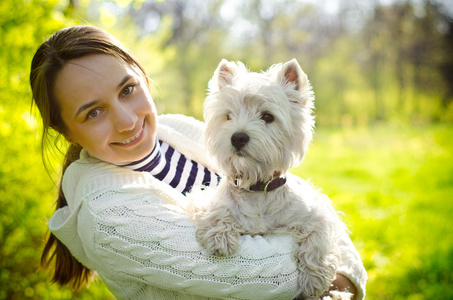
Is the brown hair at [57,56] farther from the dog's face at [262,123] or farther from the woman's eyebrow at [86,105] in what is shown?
the dog's face at [262,123]

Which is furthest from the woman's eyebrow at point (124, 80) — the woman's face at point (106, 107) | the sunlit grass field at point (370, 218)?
the sunlit grass field at point (370, 218)

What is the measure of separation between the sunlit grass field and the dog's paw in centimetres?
103

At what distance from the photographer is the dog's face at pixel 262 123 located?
214 centimetres

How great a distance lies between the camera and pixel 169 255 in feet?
5.87

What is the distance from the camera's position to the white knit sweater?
5.87 feet

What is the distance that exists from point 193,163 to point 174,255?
1.12m

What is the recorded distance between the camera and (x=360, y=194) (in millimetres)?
8203

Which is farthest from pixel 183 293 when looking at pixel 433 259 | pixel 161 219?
pixel 433 259

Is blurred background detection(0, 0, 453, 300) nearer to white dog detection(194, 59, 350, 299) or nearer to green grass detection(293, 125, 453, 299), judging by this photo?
green grass detection(293, 125, 453, 299)

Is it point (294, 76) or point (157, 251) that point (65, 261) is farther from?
point (294, 76)

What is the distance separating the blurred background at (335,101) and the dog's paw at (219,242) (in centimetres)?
144

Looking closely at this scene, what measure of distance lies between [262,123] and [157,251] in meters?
1.01

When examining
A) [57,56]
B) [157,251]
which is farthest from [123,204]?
[57,56]

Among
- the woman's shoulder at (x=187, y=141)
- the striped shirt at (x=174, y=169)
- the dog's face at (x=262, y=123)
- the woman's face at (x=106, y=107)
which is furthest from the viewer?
the woman's shoulder at (x=187, y=141)
